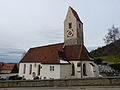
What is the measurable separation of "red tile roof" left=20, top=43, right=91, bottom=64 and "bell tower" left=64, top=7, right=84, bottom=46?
3412 mm

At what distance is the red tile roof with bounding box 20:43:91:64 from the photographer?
37.0m

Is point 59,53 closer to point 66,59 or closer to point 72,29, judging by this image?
point 66,59

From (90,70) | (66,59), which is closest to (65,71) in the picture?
(66,59)

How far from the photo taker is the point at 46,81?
23984 millimetres

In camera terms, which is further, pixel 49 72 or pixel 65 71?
pixel 49 72

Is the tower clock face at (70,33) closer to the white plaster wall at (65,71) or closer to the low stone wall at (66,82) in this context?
the white plaster wall at (65,71)

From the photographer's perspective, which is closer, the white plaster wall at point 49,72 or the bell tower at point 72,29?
the white plaster wall at point 49,72

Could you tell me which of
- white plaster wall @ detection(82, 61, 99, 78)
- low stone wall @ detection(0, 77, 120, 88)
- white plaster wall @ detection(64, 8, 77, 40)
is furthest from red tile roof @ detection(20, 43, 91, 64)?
low stone wall @ detection(0, 77, 120, 88)

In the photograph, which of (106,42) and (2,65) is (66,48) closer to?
(106,42)

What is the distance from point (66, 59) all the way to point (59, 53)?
6.92 feet

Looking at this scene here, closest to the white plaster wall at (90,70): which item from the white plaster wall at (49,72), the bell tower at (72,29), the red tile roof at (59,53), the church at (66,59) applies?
the church at (66,59)

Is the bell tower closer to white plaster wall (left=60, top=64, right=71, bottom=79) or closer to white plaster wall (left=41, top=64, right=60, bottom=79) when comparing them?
white plaster wall (left=60, top=64, right=71, bottom=79)

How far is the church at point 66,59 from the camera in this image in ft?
118

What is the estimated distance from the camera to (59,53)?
38125mm
